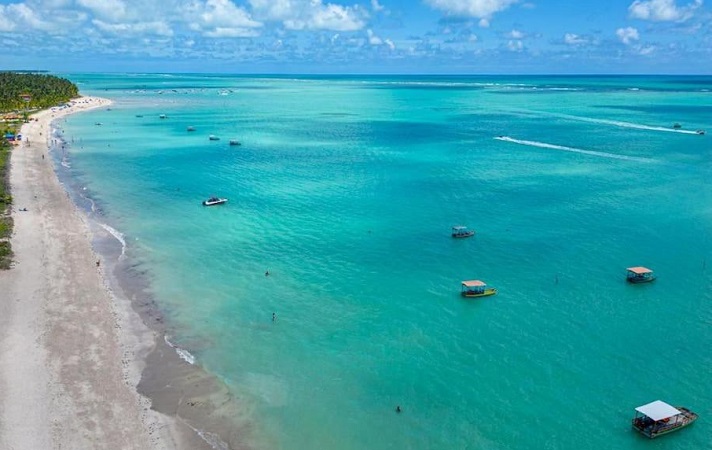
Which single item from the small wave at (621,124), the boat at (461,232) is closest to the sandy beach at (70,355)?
the boat at (461,232)

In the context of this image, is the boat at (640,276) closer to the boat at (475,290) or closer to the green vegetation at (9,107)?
the boat at (475,290)

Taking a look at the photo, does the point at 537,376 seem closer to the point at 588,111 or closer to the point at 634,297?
the point at 634,297

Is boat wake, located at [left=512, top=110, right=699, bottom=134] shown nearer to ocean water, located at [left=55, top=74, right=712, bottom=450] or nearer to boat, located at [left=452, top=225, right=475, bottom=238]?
ocean water, located at [left=55, top=74, right=712, bottom=450]

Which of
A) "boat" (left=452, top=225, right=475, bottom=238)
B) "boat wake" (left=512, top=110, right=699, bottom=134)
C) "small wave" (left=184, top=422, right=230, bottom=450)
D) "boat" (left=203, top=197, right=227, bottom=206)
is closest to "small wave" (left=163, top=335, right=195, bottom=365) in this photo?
"small wave" (left=184, top=422, right=230, bottom=450)

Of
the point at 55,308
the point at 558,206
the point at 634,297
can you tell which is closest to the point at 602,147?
the point at 558,206

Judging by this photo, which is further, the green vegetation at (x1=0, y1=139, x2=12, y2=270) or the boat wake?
the boat wake

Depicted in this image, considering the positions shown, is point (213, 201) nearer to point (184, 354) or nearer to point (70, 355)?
point (184, 354)

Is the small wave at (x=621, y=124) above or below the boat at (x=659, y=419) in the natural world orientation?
above
